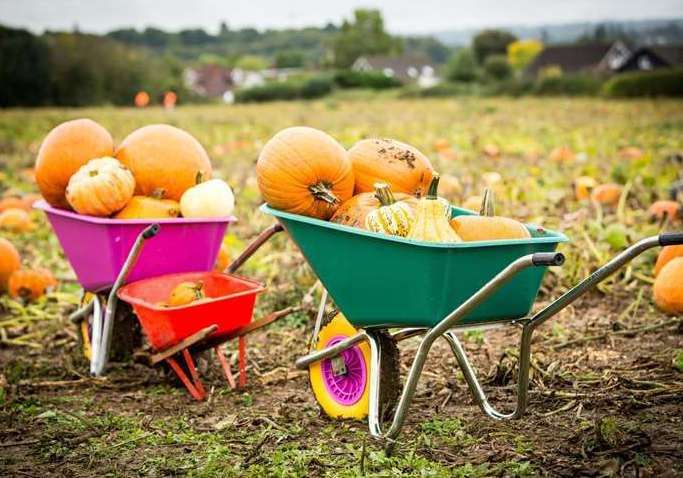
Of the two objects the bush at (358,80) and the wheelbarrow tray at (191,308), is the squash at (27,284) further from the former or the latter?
the bush at (358,80)

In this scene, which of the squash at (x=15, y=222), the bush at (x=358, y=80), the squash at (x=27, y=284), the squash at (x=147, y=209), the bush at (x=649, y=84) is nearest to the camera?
the squash at (x=147, y=209)

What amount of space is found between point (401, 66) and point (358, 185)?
8839 centimetres

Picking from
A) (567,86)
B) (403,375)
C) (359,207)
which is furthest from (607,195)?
(567,86)

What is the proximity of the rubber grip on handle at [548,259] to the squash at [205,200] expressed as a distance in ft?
6.20

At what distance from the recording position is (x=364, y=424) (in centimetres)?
326

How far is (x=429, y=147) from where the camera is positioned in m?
12.8

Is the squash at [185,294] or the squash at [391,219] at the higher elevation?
the squash at [391,219]

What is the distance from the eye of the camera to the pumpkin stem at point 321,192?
125 inches

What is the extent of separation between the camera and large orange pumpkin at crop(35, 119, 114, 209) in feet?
13.4

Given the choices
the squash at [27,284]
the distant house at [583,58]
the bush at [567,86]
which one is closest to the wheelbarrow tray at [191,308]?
the squash at [27,284]

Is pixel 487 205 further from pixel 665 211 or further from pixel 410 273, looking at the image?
pixel 665 211

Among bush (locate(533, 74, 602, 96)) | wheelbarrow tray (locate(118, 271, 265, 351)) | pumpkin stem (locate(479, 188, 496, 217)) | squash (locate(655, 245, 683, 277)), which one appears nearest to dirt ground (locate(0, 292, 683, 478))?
wheelbarrow tray (locate(118, 271, 265, 351))

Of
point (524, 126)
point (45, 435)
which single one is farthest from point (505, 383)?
point (524, 126)

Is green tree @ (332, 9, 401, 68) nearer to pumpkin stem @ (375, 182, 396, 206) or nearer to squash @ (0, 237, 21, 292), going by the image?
squash @ (0, 237, 21, 292)
